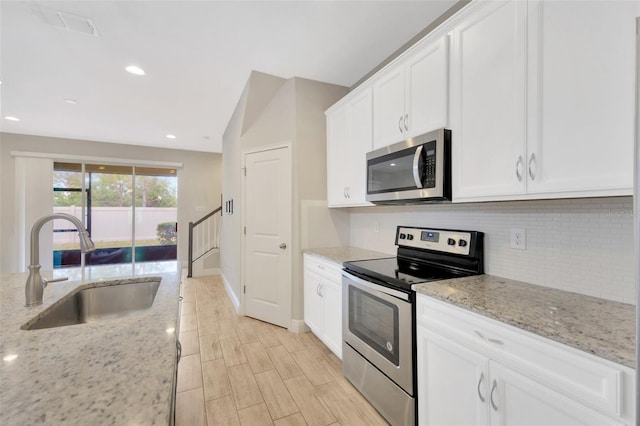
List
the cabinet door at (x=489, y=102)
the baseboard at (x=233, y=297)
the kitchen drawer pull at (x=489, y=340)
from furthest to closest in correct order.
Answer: the baseboard at (x=233, y=297)
the cabinet door at (x=489, y=102)
the kitchen drawer pull at (x=489, y=340)

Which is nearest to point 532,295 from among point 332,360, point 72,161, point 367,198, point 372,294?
point 372,294

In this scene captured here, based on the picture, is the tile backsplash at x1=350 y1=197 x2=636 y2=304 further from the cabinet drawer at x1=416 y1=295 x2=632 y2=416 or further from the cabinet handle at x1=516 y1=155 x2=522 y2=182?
the cabinet drawer at x1=416 y1=295 x2=632 y2=416

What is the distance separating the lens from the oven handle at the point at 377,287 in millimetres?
1597

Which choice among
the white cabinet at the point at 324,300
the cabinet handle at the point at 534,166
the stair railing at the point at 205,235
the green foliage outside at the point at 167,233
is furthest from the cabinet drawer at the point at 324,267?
the green foliage outside at the point at 167,233

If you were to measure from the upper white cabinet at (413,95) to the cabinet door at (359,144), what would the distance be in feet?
0.30

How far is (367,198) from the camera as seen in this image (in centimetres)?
235

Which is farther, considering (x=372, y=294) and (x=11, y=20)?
(x=11, y=20)

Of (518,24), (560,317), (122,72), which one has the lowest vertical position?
(560,317)

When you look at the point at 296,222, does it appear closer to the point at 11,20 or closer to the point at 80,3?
the point at 80,3

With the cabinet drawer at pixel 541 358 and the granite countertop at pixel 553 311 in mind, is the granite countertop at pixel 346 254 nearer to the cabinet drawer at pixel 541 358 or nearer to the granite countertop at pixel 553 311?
the granite countertop at pixel 553 311

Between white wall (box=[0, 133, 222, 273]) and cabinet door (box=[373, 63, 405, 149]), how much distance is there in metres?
4.98

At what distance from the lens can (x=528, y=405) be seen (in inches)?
41.0

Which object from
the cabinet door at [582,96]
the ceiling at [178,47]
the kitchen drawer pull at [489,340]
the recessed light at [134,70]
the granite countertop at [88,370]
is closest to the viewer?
the granite countertop at [88,370]

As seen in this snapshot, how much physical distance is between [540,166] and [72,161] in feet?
22.7
